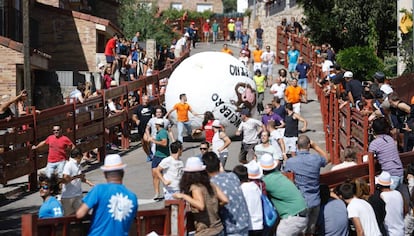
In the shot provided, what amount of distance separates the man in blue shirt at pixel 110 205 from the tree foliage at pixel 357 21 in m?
23.4

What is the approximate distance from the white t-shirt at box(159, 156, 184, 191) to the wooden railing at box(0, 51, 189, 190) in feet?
15.0

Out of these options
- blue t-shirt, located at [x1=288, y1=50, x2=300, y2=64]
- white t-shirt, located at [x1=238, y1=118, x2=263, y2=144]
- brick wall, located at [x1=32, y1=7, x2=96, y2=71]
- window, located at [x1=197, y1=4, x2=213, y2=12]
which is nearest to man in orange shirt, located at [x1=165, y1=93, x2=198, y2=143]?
white t-shirt, located at [x1=238, y1=118, x2=263, y2=144]

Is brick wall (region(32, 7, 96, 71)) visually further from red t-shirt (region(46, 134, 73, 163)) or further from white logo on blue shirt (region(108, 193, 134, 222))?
white logo on blue shirt (region(108, 193, 134, 222))

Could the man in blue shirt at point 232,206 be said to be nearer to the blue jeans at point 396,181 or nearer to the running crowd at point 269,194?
the running crowd at point 269,194

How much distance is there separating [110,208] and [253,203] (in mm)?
2237

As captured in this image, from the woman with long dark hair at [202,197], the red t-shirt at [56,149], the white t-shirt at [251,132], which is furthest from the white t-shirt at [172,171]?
the woman with long dark hair at [202,197]

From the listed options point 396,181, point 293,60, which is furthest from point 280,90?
point 396,181

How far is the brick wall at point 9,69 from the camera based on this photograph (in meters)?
27.3

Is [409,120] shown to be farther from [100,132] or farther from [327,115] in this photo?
[100,132]

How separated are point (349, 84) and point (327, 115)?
72.9 inches

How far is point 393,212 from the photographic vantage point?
12180mm

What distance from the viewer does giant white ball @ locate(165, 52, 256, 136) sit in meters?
22.9

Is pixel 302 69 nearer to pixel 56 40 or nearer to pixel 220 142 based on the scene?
pixel 56 40

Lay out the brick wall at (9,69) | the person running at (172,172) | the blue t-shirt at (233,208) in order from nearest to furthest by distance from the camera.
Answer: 1. the blue t-shirt at (233,208)
2. the person running at (172,172)
3. the brick wall at (9,69)
